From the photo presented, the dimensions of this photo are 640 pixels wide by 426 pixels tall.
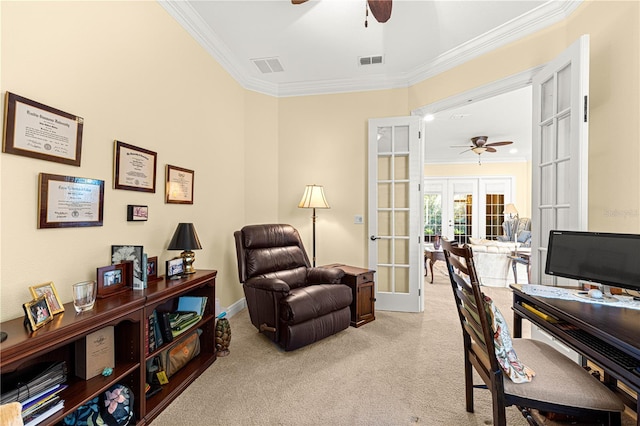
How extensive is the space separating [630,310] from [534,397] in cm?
70

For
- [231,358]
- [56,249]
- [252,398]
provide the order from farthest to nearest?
[231,358], [252,398], [56,249]

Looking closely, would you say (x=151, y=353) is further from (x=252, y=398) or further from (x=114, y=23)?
(x=114, y=23)

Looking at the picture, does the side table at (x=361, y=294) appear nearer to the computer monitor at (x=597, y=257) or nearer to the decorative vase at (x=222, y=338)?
the decorative vase at (x=222, y=338)

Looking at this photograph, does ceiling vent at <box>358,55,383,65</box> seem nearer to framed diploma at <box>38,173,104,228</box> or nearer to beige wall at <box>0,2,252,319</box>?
beige wall at <box>0,2,252,319</box>

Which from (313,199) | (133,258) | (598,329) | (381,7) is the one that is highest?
(381,7)

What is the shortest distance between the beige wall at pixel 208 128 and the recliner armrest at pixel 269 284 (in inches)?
22.8

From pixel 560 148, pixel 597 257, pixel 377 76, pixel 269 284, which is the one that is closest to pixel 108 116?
pixel 269 284

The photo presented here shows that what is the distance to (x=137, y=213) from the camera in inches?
79.9

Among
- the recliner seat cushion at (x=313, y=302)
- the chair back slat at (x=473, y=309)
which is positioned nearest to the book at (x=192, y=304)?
the recliner seat cushion at (x=313, y=302)

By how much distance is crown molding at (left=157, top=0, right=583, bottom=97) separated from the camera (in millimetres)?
2410

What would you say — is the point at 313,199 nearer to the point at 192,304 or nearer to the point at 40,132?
the point at 192,304

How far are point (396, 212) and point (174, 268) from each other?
100 inches

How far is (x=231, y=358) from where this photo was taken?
7.86ft

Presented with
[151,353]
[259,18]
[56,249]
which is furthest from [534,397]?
[259,18]
